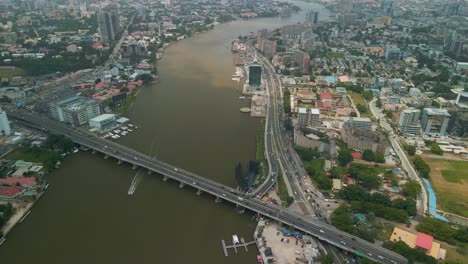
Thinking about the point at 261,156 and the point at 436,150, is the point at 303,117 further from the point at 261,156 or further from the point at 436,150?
the point at 436,150

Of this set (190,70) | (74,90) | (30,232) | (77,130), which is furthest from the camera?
(190,70)

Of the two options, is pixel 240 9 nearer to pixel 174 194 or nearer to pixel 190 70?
pixel 190 70

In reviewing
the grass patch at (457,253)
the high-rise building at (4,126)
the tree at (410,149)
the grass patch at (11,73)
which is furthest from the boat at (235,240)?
the grass patch at (11,73)

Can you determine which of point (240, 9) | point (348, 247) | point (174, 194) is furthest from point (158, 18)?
point (348, 247)

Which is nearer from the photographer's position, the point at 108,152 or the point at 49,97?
the point at 108,152

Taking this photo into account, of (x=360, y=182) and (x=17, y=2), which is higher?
(x=17, y=2)
